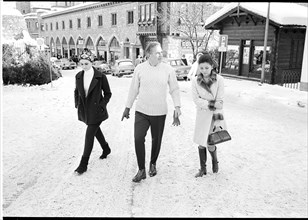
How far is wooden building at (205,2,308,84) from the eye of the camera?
15.3m

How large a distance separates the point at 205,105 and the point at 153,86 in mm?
705

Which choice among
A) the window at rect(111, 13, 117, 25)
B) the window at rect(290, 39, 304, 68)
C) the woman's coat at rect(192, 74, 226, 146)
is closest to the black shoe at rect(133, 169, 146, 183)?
the woman's coat at rect(192, 74, 226, 146)

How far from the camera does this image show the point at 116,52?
3462 cm

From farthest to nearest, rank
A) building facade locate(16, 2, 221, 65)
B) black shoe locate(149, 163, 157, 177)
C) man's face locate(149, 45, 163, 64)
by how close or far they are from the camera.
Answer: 1. building facade locate(16, 2, 221, 65)
2. black shoe locate(149, 163, 157, 177)
3. man's face locate(149, 45, 163, 64)

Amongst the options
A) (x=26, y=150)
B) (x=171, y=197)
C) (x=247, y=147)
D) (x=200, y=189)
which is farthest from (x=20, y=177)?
(x=247, y=147)

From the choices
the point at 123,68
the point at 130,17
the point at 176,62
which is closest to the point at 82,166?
the point at 176,62

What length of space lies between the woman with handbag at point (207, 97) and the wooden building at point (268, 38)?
1276 cm

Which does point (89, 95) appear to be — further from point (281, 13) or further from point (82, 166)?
point (281, 13)

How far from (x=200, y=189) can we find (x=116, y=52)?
1270 inches

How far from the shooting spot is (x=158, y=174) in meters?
4.21

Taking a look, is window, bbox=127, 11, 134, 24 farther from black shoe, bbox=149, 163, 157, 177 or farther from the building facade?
black shoe, bbox=149, 163, 157, 177

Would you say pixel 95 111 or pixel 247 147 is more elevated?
pixel 95 111

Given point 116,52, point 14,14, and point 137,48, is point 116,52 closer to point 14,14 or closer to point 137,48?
point 137,48

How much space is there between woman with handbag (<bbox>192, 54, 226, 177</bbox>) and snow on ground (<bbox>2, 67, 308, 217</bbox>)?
74cm
